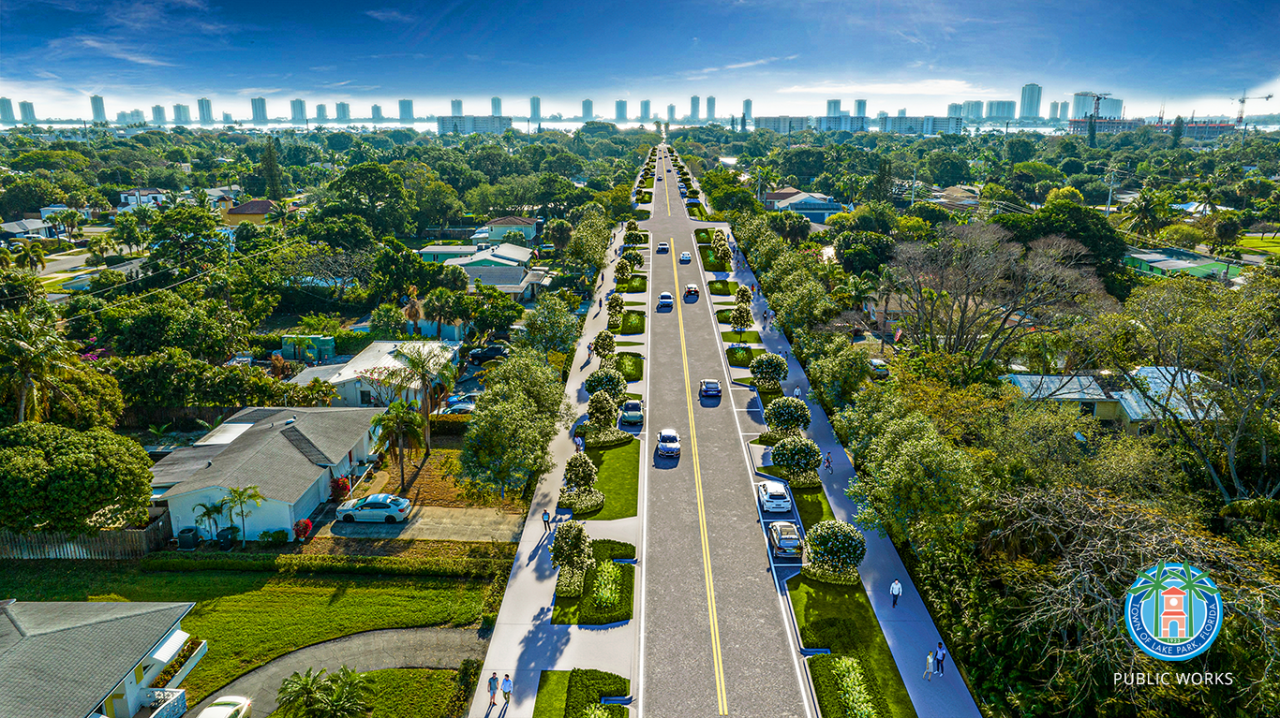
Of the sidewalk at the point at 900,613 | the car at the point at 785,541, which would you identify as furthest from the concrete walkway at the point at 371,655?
the sidewalk at the point at 900,613

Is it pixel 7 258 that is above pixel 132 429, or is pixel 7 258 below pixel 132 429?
above

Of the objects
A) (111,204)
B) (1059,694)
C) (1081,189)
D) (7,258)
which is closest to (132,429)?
(7,258)

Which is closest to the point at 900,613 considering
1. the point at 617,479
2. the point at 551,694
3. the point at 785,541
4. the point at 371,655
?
the point at 785,541

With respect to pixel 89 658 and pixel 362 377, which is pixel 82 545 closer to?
pixel 89 658

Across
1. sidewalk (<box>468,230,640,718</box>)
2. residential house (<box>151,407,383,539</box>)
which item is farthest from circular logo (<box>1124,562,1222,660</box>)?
residential house (<box>151,407,383,539</box>)

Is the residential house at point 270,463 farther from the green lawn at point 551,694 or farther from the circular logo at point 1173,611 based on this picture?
the circular logo at point 1173,611

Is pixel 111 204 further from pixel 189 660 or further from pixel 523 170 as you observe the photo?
pixel 189 660

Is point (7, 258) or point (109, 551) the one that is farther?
point (7, 258)
